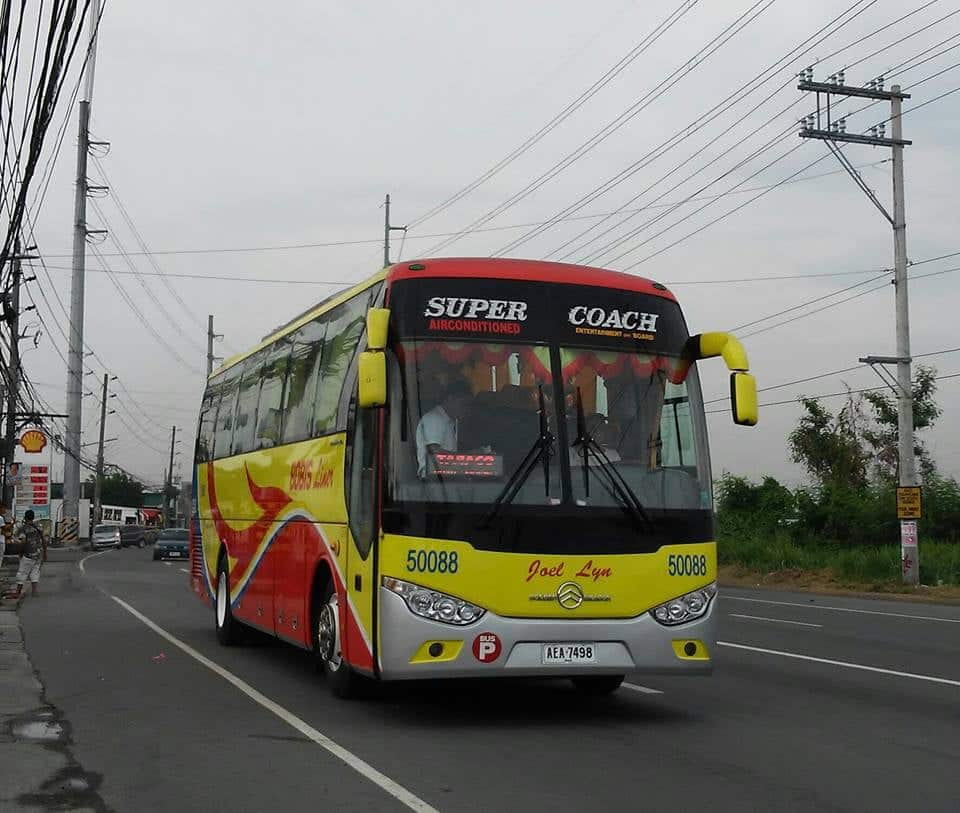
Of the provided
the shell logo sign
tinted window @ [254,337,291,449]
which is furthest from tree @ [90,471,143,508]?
tinted window @ [254,337,291,449]

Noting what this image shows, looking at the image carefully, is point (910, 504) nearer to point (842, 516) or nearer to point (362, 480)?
point (842, 516)

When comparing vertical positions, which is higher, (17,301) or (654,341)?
(17,301)

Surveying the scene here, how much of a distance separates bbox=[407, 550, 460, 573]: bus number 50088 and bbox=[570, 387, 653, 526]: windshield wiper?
110 cm

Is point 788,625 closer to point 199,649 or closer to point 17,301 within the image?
point 199,649

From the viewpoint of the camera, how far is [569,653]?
9.84 metres

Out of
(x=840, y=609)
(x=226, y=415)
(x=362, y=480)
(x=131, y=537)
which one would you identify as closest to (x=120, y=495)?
(x=131, y=537)

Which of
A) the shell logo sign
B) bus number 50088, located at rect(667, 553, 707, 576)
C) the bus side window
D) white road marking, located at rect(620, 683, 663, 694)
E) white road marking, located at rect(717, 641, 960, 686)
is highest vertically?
the shell logo sign

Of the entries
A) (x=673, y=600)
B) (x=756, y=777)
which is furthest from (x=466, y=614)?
(x=756, y=777)

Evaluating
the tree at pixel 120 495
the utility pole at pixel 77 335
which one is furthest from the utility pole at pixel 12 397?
the tree at pixel 120 495

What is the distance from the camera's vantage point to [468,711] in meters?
11.0

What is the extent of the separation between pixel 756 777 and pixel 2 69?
7649 mm

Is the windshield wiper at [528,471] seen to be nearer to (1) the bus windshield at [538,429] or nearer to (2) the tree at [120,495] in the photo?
(1) the bus windshield at [538,429]

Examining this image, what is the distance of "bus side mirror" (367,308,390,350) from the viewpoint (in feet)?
32.7

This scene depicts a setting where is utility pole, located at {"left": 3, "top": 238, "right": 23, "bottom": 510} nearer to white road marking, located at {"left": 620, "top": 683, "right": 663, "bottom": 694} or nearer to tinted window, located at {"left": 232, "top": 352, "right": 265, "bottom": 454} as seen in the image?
tinted window, located at {"left": 232, "top": 352, "right": 265, "bottom": 454}
